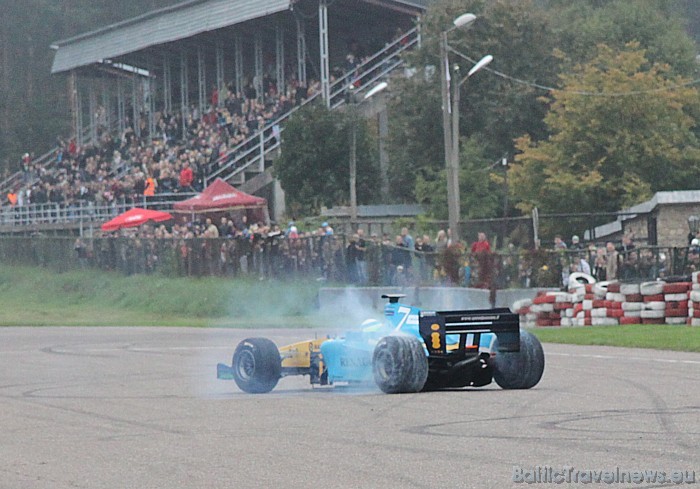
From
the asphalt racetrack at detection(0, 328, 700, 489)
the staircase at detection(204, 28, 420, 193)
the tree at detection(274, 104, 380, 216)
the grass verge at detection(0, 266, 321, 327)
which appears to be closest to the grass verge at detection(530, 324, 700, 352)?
the asphalt racetrack at detection(0, 328, 700, 489)

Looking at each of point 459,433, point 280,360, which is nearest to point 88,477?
point 459,433

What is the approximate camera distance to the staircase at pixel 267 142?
50.6m

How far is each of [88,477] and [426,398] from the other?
176 inches

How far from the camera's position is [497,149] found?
50969 mm

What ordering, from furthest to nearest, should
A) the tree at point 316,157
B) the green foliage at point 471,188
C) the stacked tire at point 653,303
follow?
1. the tree at point 316,157
2. the green foliage at point 471,188
3. the stacked tire at point 653,303

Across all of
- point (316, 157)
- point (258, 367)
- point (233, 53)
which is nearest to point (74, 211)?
point (316, 157)

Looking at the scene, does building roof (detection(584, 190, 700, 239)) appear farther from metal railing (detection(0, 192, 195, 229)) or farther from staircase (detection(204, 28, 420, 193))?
staircase (detection(204, 28, 420, 193))

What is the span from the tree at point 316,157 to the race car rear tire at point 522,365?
35.6 meters

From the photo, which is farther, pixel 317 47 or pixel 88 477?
Answer: pixel 317 47

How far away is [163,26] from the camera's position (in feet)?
196

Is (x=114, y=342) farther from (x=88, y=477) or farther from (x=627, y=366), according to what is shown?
(x=88, y=477)

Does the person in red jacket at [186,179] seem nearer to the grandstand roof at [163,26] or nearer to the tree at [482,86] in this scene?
the grandstand roof at [163,26]

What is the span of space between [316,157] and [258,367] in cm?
3549

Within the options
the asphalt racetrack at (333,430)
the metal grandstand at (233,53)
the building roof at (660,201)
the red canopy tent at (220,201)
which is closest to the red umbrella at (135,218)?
Result: the red canopy tent at (220,201)
